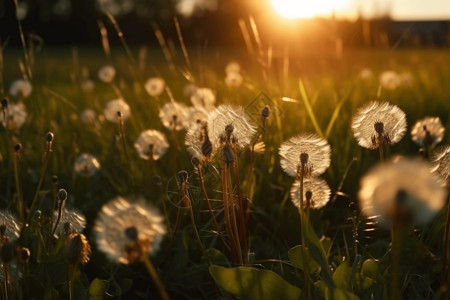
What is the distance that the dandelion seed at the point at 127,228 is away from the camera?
833 millimetres

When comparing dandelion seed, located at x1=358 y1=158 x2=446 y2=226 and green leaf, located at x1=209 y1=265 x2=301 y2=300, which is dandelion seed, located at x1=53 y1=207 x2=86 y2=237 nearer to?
green leaf, located at x1=209 y1=265 x2=301 y2=300

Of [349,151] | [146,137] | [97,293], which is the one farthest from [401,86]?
[97,293]

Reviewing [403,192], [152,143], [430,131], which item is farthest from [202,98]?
[403,192]

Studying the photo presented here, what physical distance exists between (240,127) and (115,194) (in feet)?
3.14

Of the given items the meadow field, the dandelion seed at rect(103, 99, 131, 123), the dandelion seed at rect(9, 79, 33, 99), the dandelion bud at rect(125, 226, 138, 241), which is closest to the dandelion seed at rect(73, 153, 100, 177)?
the meadow field

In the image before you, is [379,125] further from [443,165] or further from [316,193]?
[316,193]

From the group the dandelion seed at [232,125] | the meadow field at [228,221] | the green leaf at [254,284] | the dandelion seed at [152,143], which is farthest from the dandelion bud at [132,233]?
the dandelion seed at [152,143]

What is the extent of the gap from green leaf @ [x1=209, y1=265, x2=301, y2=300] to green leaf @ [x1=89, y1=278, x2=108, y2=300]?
0.90 feet

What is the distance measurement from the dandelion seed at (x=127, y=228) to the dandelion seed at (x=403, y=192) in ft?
0.95

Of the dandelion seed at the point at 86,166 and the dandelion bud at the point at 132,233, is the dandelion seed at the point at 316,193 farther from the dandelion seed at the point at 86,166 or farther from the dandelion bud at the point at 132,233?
the dandelion seed at the point at 86,166

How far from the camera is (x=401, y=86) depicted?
473 cm

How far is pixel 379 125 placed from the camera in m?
1.25

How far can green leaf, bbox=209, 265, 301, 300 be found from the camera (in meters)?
1.16

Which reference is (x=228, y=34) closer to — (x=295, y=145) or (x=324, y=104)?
(x=324, y=104)
